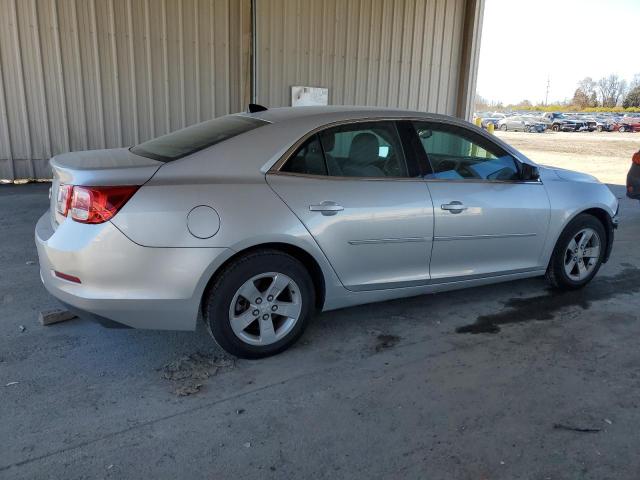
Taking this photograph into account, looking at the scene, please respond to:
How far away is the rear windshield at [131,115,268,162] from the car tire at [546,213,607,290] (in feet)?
9.19

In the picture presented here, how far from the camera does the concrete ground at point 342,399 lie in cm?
247

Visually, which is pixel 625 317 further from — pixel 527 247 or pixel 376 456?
pixel 376 456

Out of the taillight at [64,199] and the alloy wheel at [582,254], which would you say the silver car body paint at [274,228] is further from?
the alloy wheel at [582,254]

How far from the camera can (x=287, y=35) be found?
1027 centimetres

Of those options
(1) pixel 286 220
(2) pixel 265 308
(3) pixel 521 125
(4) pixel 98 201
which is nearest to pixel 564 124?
(3) pixel 521 125

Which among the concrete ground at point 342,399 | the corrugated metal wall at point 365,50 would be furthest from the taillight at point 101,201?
the corrugated metal wall at point 365,50

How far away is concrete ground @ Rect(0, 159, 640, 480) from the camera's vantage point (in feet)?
8.11

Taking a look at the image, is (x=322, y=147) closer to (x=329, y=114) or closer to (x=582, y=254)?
(x=329, y=114)

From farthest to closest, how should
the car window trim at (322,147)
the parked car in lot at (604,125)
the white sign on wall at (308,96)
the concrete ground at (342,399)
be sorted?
the parked car in lot at (604,125), the white sign on wall at (308,96), the car window trim at (322,147), the concrete ground at (342,399)

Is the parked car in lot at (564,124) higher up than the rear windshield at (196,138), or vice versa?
the rear windshield at (196,138)

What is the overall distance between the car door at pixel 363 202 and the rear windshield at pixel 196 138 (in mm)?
441

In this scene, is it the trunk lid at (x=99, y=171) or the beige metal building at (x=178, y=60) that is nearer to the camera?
the trunk lid at (x=99, y=171)

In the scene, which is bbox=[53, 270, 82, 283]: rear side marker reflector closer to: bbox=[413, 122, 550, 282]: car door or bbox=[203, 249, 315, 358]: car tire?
bbox=[203, 249, 315, 358]: car tire

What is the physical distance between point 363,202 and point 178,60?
23.8 feet
